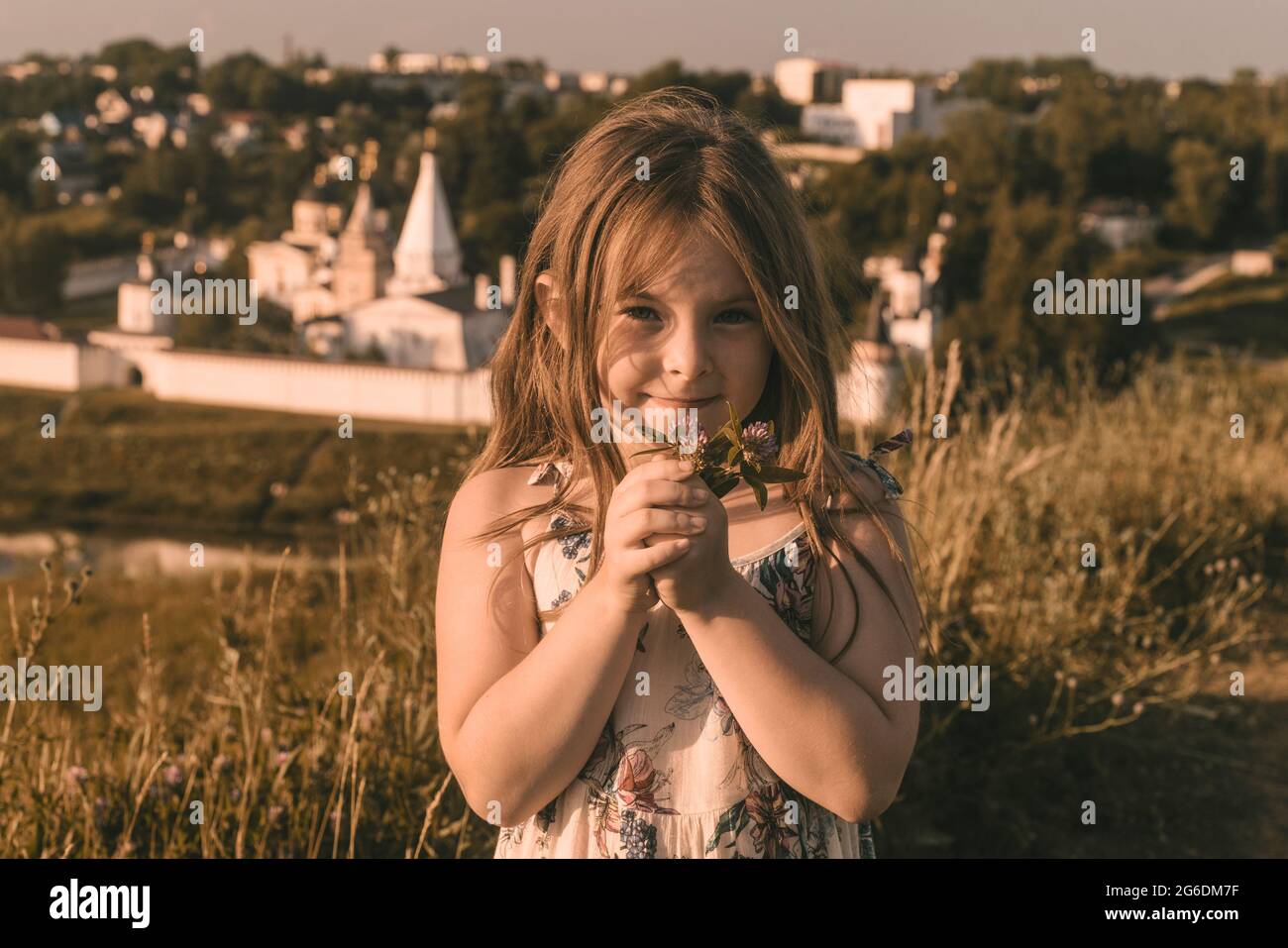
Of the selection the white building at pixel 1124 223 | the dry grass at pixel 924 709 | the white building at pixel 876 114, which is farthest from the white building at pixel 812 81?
the dry grass at pixel 924 709

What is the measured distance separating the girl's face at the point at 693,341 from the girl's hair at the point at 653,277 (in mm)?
12

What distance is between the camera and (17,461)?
87.9 feet

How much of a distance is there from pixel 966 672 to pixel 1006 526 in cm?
45

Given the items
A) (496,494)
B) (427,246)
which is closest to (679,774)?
(496,494)

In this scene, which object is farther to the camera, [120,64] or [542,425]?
[120,64]

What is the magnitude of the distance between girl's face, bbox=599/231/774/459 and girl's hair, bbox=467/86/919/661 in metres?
0.01

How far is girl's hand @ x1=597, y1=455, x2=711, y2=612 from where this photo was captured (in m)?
0.97

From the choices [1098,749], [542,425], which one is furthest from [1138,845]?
[542,425]

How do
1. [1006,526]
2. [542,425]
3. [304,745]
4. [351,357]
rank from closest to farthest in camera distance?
[542,425]
[304,745]
[1006,526]
[351,357]

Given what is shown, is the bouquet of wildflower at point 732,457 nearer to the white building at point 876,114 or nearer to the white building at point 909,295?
the white building at point 909,295

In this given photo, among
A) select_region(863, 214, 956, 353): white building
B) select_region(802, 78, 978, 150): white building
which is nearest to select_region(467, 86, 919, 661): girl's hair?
select_region(863, 214, 956, 353): white building

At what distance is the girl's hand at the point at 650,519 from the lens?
97cm

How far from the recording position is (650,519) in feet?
3.18

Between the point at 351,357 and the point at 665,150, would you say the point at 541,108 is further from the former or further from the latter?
the point at 665,150
